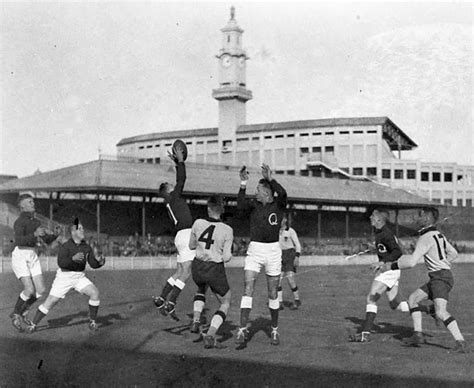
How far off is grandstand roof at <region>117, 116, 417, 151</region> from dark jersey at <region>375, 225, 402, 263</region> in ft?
251

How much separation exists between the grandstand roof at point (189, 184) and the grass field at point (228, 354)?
25.6m

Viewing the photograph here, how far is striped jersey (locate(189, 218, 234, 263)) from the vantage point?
9719mm

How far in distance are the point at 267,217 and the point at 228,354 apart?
1.87 m

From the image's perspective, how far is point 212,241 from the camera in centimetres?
972

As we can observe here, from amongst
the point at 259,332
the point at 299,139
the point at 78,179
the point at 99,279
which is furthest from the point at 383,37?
the point at 259,332

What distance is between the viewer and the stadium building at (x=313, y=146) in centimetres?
8625

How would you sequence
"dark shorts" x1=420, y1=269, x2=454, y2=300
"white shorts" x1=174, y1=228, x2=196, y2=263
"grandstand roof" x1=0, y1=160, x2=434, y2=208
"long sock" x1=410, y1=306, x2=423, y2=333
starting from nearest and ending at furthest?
"dark shorts" x1=420, y1=269, x2=454, y2=300 → "long sock" x1=410, y1=306, x2=423, y2=333 → "white shorts" x1=174, y1=228, x2=196, y2=263 → "grandstand roof" x1=0, y1=160, x2=434, y2=208

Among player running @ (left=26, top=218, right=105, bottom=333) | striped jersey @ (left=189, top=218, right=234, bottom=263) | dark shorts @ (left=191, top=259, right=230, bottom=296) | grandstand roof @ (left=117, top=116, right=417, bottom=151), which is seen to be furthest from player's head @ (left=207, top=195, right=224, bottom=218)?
grandstand roof @ (left=117, top=116, right=417, bottom=151)

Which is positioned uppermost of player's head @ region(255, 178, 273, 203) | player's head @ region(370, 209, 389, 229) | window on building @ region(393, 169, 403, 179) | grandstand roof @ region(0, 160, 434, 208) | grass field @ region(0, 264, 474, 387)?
window on building @ region(393, 169, 403, 179)

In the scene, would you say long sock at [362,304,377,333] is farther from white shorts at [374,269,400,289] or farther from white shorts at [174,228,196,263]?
white shorts at [174,228,196,263]

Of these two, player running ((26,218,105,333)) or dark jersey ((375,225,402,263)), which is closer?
dark jersey ((375,225,402,263))

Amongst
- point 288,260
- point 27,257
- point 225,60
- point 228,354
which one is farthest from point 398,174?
point 228,354

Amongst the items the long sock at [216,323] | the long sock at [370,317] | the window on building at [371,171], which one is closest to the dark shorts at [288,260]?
the long sock at [370,317]

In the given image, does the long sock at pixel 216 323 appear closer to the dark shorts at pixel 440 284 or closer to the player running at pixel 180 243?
the player running at pixel 180 243
